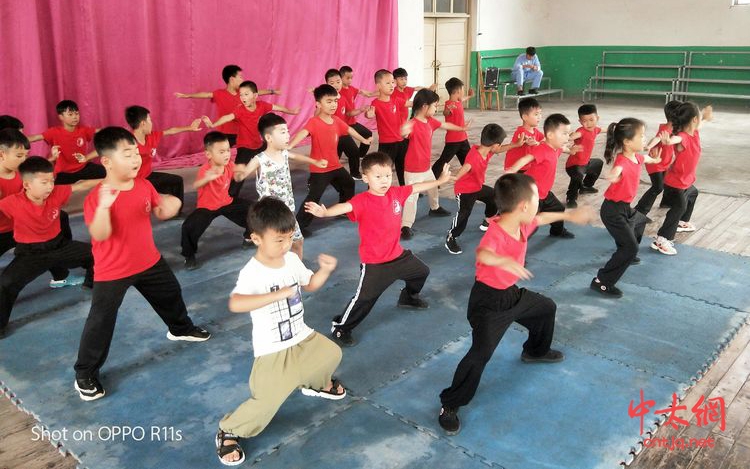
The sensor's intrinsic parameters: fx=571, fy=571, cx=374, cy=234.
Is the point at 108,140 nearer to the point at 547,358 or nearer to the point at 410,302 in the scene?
the point at 410,302

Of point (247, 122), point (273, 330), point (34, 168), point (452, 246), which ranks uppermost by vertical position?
point (247, 122)

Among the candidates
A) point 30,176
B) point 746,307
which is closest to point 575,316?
point 746,307

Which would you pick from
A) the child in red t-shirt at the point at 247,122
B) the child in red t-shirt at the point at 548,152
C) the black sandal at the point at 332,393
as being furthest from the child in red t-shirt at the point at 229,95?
the black sandal at the point at 332,393

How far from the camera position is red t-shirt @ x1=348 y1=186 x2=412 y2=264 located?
11.6 ft

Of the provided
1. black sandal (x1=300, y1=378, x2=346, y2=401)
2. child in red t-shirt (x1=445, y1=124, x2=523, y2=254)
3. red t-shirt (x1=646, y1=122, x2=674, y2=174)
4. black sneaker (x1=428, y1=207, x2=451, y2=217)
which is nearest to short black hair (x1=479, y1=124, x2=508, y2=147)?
child in red t-shirt (x1=445, y1=124, x2=523, y2=254)

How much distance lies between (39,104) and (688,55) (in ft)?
47.9

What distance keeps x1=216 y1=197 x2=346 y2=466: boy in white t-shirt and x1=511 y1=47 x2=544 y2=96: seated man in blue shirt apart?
13520 millimetres

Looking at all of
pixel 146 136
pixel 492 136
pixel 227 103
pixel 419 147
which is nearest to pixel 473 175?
pixel 492 136

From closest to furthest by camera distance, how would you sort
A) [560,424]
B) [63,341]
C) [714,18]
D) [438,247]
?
[560,424] < [63,341] < [438,247] < [714,18]

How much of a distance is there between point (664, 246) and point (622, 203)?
105cm

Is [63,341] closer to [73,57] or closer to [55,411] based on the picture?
[55,411]

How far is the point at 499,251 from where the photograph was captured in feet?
8.96

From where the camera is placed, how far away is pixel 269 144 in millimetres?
Answer: 4645

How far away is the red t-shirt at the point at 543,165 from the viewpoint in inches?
194
